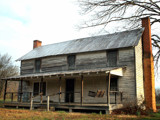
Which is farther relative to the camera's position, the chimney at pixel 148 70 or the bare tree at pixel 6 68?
the bare tree at pixel 6 68

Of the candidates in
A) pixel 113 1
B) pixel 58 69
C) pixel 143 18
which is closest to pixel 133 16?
pixel 143 18

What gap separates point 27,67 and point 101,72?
12446 millimetres

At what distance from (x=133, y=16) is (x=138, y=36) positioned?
2.02m

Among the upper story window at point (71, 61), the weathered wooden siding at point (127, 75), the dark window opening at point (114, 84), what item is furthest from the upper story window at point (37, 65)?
the weathered wooden siding at point (127, 75)

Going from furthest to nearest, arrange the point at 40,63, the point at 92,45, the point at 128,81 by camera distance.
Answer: the point at 40,63 → the point at 92,45 → the point at 128,81

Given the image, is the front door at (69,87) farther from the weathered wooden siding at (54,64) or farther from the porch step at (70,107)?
the porch step at (70,107)

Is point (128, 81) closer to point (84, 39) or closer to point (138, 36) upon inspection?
point (138, 36)

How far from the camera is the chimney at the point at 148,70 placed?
1655cm

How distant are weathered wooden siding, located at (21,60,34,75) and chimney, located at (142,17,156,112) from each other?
12.8 meters

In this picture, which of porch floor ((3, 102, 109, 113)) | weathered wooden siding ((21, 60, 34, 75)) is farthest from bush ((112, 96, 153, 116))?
weathered wooden siding ((21, 60, 34, 75))

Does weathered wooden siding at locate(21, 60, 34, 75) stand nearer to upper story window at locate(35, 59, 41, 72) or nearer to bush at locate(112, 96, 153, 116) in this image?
upper story window at locate(35, 59, 41, 72)

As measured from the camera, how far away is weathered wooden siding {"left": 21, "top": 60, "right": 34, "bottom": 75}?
23.2 meters

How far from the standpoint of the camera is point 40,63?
73.6ft

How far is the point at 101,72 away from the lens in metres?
14.1
